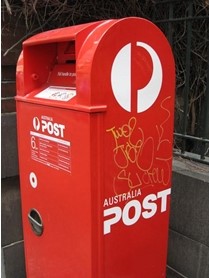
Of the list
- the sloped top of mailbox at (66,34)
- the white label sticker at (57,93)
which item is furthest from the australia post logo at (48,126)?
the sloped top of mailbox at (66,34)

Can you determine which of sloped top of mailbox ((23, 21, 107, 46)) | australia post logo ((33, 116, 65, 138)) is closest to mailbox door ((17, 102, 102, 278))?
australia post logo ((33, 116, 65, 138))

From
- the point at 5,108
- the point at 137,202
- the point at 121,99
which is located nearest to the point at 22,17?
the point at 5,108

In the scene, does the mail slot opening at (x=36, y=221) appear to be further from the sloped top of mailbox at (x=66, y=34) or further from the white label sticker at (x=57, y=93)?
the sloped top of mailbox at (x=66, y=34)

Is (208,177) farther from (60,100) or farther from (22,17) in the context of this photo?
(22,17)

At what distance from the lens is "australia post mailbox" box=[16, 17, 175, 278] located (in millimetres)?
1454

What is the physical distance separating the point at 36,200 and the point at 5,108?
0.82 meters

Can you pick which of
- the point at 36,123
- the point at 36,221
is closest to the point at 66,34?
the point at 36,123

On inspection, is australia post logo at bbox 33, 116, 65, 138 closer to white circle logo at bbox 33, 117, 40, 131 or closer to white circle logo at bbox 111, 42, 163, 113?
white circle logo at bbox 33, 117, 40, 131

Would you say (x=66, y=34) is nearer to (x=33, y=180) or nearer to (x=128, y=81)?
(x=128, y=81)

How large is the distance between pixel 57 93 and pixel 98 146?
0.38 m

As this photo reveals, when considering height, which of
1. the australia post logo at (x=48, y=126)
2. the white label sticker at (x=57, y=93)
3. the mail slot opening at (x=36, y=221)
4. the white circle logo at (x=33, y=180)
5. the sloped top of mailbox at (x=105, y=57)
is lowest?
the mail slot opening at (x=36, y=221)

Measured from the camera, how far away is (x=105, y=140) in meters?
1.49

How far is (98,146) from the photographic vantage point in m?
1.47

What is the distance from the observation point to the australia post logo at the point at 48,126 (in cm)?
159
